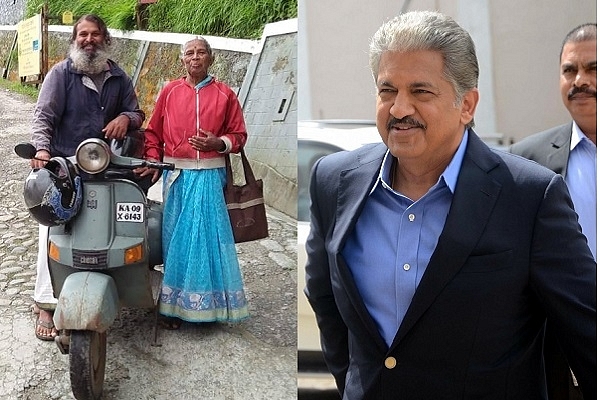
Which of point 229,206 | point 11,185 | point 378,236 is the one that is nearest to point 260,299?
point 229,206

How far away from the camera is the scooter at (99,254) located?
171 cm

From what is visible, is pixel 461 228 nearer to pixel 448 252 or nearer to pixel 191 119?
pixel 448 252

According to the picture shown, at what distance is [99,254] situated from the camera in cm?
175

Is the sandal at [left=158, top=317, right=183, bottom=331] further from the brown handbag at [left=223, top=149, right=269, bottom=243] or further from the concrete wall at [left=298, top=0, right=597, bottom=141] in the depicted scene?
the concrete wall at [left=298, top=0, right=597, bottom=141]

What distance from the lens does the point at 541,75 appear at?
1346 millimetres

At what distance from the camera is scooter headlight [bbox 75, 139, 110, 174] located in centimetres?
173

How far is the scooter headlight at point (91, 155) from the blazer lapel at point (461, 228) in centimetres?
96

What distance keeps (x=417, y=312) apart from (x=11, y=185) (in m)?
1.26

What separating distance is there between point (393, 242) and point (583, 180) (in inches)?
16.6

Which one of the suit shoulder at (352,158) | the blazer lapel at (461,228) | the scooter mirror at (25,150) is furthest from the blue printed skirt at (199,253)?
the blazer lapel at (461,228)

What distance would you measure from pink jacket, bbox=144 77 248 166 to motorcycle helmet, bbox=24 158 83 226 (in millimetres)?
211

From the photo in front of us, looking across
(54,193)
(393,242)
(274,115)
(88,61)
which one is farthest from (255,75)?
(393,242)

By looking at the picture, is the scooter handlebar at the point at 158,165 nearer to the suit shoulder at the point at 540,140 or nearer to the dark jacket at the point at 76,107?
the dark jacket at the point at 76,107

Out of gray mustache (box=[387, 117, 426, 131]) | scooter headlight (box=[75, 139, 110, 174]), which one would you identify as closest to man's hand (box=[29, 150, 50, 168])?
scooter headlight (box=[75, 139, 110, 174])
